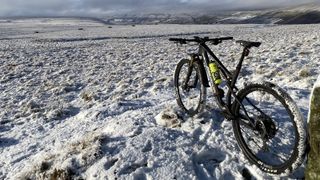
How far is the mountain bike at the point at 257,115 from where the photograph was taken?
546cm

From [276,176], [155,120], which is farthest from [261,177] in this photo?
[155,120]

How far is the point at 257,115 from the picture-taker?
245 inches

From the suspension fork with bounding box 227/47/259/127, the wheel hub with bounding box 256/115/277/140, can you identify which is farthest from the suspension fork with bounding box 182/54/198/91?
the wheel hub with bounding box 256/115/277/140

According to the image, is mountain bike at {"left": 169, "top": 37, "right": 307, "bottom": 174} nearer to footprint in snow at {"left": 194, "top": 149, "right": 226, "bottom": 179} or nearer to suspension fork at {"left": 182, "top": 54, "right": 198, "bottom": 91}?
suspension fork at {"left": 182, "top": 54, "right": 198, "bottom": 91}

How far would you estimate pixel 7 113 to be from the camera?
39.6ft

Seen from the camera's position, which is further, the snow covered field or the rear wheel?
the rear wheel

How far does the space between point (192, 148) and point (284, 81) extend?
22.3ft

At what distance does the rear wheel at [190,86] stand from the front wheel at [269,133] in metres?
1.26

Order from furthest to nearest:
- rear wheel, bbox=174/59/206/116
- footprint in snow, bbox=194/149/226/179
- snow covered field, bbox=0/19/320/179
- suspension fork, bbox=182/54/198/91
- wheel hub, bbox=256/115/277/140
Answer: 1. suspension fork, bbox=182/54/198/91
2. rear wheel, bbox=174/59/206/116
3. snow covered field, bbox=0/19/320/179
4. footprint in snow, bbox=194/149/226/179
5. wheel hub, bbox=256/115/277/140

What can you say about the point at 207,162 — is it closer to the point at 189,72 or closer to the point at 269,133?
the point at 269,133

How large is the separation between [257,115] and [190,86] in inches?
123

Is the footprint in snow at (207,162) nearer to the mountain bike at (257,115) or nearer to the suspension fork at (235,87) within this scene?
the mountain bike at (257,115)

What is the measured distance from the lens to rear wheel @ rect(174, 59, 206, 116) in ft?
27.4

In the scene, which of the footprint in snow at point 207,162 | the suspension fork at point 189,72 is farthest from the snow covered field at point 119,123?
the suspension fork at point 189,72
